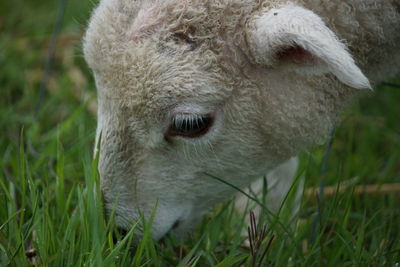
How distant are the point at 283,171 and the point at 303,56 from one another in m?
1.37

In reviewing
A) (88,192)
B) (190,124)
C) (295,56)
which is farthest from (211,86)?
(88,192)

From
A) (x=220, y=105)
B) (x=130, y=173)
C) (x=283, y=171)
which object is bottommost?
(x=283, y=171)

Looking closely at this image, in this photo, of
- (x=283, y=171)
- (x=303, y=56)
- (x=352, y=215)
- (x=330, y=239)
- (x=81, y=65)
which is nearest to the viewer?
(x=303, y=56)

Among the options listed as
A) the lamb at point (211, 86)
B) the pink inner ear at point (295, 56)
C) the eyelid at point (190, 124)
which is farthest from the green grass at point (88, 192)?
the pink inner ear at point (295, 56)

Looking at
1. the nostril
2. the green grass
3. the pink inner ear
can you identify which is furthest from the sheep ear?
the nostril

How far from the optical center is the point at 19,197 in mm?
2713

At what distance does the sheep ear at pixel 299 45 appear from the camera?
1916 millimetres

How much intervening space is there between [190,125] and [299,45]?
0.49m

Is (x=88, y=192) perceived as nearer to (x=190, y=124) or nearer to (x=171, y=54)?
(x=190, y=124)

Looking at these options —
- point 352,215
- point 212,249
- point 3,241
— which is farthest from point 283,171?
point 3,241

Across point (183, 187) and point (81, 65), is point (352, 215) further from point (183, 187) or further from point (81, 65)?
point (81, 65)

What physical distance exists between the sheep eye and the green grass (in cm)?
34

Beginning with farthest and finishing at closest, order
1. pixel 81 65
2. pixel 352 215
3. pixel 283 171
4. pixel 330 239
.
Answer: pixel 81 65, pixel 283 171, pixel 352 215, pixel 330 239

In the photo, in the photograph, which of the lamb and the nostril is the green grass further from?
the lamb
